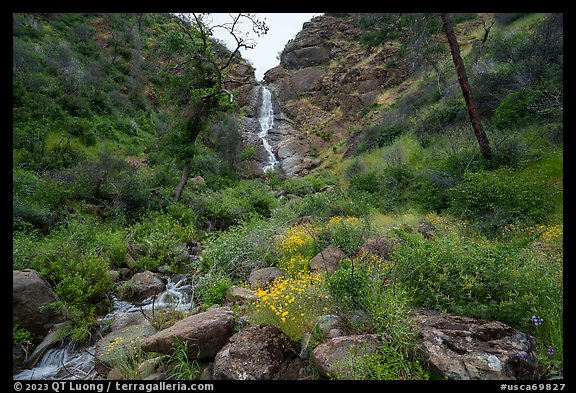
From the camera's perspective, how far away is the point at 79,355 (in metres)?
4.75

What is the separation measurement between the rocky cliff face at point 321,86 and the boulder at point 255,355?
937 inches

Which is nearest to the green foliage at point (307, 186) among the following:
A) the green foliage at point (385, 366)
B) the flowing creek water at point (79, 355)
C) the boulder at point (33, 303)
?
the flowing creek water at point (79, 355)

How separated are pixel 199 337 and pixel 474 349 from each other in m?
2.88

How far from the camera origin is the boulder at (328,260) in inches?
205

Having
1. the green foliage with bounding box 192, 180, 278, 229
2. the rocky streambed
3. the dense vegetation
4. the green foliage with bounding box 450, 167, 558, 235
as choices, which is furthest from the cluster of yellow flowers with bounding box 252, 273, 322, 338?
the green foliage with bounding box 192, 180, 278, 229

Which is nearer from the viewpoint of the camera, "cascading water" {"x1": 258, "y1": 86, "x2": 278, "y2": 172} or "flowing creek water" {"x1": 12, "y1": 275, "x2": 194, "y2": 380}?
"flowing creek water" {"x1": 12, "y1": 275, "x2": 194, "y2": 380}

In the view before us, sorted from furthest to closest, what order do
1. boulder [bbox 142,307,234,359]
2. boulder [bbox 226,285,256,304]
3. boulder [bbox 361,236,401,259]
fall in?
boulder [bbox 361,236,401,259], boulder [bbox 226,285,256,304], boulder [bbox 142,307,234,359]

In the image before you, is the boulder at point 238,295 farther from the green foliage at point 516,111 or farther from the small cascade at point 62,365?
the green foliage at point 516,111

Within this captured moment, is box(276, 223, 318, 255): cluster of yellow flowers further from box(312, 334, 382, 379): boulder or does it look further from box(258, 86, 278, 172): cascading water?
box(258, 86, 278, 172): cascading water

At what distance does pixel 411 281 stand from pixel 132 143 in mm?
20230

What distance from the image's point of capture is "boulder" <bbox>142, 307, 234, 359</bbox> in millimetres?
3506

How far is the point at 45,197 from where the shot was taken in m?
8.94

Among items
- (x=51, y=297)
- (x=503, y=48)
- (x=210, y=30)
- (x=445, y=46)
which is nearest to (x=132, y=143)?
(x=210, y=30)

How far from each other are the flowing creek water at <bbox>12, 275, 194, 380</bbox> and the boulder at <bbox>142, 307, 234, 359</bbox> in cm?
87
